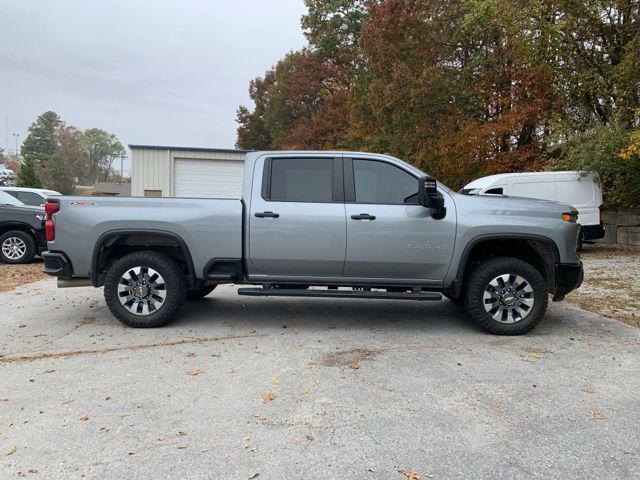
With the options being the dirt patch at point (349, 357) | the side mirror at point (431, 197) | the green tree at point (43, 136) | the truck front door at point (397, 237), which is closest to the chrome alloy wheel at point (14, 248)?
the truck front door at point (397, 237)

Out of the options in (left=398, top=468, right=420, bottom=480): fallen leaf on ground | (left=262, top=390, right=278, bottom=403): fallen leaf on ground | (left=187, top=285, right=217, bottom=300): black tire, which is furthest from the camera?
(left=187, top=285, right=217, bottom=300): black tire

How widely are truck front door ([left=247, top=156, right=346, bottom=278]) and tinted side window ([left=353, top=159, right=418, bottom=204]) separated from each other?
23 cm

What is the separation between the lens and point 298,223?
17.2 ft

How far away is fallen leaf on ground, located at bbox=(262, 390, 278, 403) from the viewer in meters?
3.58

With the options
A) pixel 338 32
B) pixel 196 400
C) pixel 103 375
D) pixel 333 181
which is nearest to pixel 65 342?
pixel 103 375

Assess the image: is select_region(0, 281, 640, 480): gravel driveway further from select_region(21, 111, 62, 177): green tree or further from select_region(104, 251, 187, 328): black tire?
select_region(21, 111, 62, 177): green tree

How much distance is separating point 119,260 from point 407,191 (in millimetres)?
3322

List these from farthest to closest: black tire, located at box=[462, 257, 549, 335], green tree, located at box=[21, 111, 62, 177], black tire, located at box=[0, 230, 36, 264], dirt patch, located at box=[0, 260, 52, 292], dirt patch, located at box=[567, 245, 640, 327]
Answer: green tree, located at box=[21, 111, 62, 177] → black tire, located at box=[0, 230, 36, 264] → dirt patch, located at box=[0, 260, 52, 292] → dirt patch, located at box=[567, 245, 640, 327] → black tire, located at box=[462, 257, 549, 335]

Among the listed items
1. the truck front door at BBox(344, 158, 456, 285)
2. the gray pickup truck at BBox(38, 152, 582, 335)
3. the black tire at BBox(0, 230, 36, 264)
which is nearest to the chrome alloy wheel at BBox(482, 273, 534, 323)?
the gray pickup truck at BBox(38, 152, 582, 335)

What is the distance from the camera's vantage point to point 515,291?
5.19 m

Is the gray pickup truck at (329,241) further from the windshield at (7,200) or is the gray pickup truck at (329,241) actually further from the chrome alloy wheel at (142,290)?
the windshield at (7,200)

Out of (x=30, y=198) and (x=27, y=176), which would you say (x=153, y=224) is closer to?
(x=30, y=198)

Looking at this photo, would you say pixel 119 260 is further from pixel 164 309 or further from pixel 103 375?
pixel 103 375

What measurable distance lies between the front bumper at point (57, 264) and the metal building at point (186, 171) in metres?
10.0
